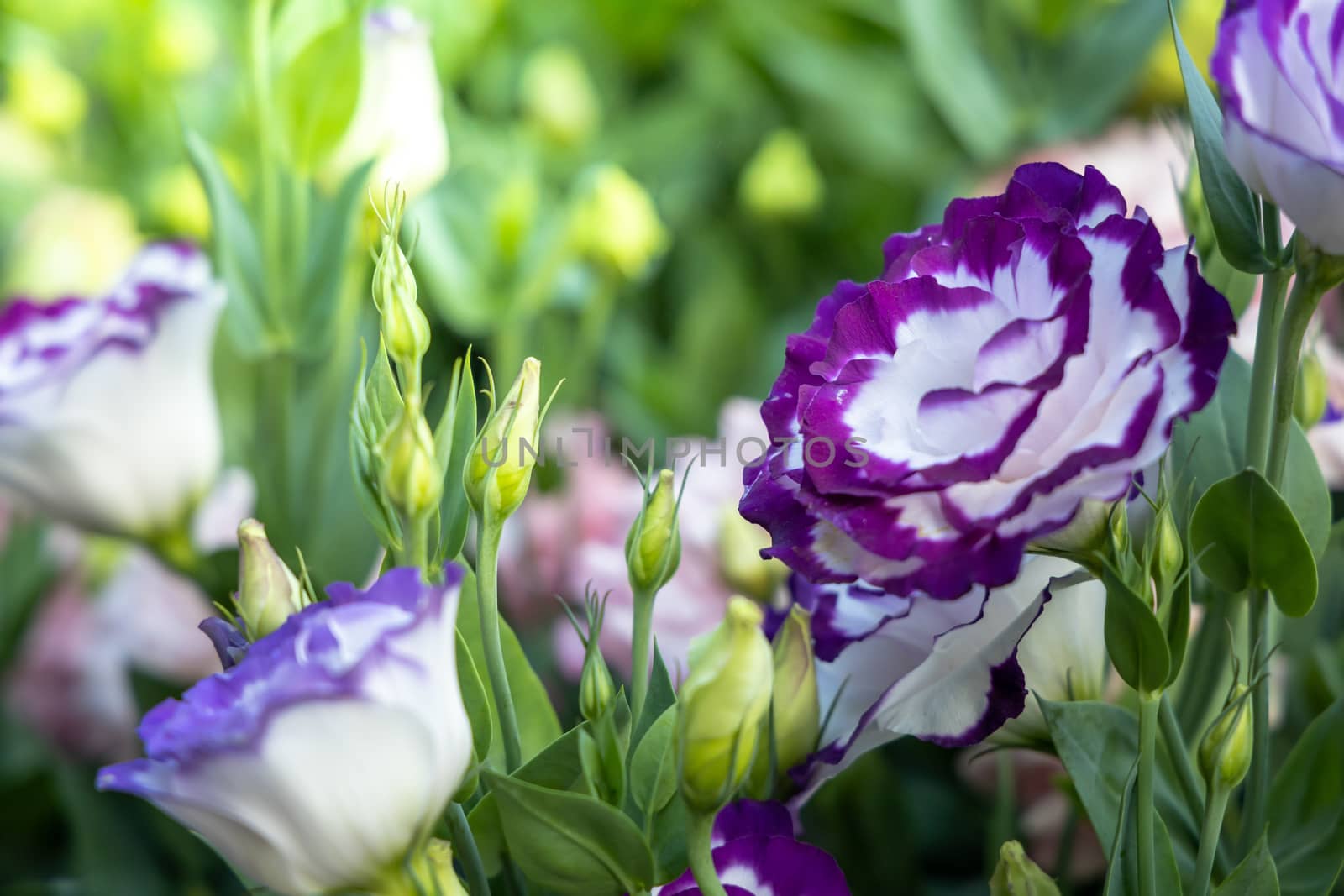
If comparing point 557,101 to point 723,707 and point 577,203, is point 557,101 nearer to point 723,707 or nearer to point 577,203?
point 577,203

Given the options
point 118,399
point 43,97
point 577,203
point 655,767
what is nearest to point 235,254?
point 118,399

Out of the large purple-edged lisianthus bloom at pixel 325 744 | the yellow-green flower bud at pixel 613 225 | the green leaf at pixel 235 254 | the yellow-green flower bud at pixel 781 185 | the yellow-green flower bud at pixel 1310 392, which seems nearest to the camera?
the large purple-edged lisianthus bloom at pixel 325 744

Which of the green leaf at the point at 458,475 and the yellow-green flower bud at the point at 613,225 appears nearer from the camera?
the green leaf at the point at 458,475

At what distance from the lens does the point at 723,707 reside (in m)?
0.22

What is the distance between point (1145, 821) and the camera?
249mm

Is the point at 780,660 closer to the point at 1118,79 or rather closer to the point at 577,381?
the point at 577,381

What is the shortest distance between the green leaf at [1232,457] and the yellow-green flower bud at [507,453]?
0.47 feet

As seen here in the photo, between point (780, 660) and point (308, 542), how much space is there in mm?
247

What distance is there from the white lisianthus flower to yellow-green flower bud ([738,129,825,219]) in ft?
0.84

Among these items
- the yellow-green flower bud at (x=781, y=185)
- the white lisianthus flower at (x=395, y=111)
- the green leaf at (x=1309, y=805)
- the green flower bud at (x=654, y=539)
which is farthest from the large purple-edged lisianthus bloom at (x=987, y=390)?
the yellow-green flower bud at (x=781, y=185)

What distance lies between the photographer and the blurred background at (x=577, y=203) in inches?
20.2

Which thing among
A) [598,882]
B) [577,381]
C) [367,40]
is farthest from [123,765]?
[577,381]

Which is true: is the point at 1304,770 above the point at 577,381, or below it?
below

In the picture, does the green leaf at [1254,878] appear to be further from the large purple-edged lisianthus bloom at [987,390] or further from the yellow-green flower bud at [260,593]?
the yellow-green flower bud at [260,593]
